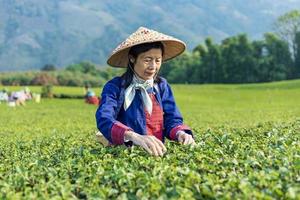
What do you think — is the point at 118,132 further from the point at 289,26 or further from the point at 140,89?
the point at 289,26

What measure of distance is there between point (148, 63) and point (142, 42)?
220mm

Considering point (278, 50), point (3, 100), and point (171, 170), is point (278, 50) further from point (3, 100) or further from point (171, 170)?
point (171, 170)

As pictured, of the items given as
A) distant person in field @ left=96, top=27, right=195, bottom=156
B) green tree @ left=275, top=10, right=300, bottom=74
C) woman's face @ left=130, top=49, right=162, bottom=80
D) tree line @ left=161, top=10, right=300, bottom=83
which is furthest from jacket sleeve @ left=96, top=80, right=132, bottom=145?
green tree @ left=275, top=10, right=300, bottom=74

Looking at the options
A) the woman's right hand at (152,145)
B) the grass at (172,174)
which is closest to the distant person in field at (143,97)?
the grass at (172,174)

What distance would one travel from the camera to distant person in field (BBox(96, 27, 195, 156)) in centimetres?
575

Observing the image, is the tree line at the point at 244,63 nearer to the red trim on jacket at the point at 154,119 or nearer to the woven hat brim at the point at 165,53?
the woven hat brim at the point at 165,53

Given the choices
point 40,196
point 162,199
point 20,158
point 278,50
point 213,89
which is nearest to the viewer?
point 162,199

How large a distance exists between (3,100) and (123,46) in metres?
34.6

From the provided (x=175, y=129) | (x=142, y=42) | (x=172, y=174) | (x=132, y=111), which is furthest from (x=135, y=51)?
(x=172, y=174)

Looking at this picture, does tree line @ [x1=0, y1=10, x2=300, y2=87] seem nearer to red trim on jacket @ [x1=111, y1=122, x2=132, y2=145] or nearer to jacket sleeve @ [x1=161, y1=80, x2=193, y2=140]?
jacket sleeve @ [x1=161, y1=80, x2=193, y2=140]

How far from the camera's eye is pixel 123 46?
233 inches

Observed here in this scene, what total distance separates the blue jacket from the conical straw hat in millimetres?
326

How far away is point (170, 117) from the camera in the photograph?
20.0 ft

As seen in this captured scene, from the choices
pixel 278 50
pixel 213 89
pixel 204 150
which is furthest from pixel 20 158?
pixel 278 50
